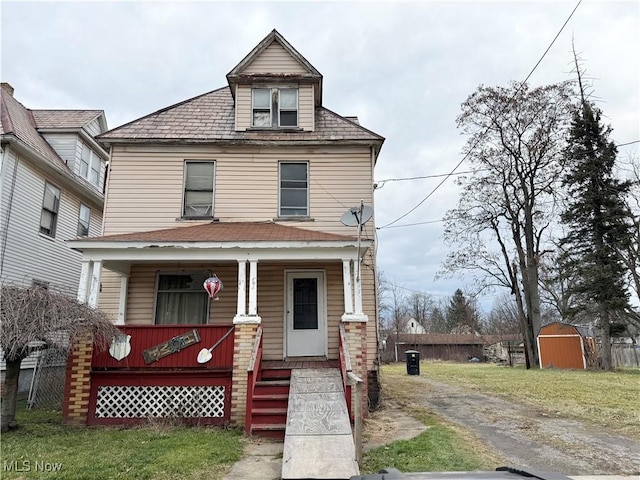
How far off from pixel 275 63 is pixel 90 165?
9142mm

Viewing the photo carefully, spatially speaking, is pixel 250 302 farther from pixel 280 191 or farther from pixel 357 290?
pixel 280 191

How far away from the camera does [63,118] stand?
15.5 meters

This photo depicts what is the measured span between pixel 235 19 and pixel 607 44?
830 centimetres

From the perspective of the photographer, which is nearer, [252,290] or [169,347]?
[169,347]

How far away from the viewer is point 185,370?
7.68 m

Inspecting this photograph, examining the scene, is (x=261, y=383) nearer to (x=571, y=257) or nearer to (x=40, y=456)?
(x=40, y=456)

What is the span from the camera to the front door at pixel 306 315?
9.59 meters

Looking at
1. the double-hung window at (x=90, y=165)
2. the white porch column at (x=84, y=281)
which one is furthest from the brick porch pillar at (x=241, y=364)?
the double-hung window at (x=90, y=165)

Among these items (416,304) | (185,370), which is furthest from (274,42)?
(416,304)

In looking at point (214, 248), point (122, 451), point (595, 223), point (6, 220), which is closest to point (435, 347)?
point (595, 223)

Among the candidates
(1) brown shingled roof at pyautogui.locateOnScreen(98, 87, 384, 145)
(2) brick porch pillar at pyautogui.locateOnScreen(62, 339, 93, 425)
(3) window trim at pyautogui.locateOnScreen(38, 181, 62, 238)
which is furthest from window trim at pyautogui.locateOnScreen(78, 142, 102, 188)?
(2) brick porch pillar at pyautogui.locateOnScreen(62, 339, 93, 425)

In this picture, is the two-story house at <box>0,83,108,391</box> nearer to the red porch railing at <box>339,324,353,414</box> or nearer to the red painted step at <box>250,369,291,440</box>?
the red painted step at <box>250,369,291,440</box>

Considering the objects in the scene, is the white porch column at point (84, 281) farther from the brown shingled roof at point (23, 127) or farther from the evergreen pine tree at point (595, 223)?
the evergreen pine tree at point (595, 223)

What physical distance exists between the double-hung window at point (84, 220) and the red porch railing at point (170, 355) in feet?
30.6
